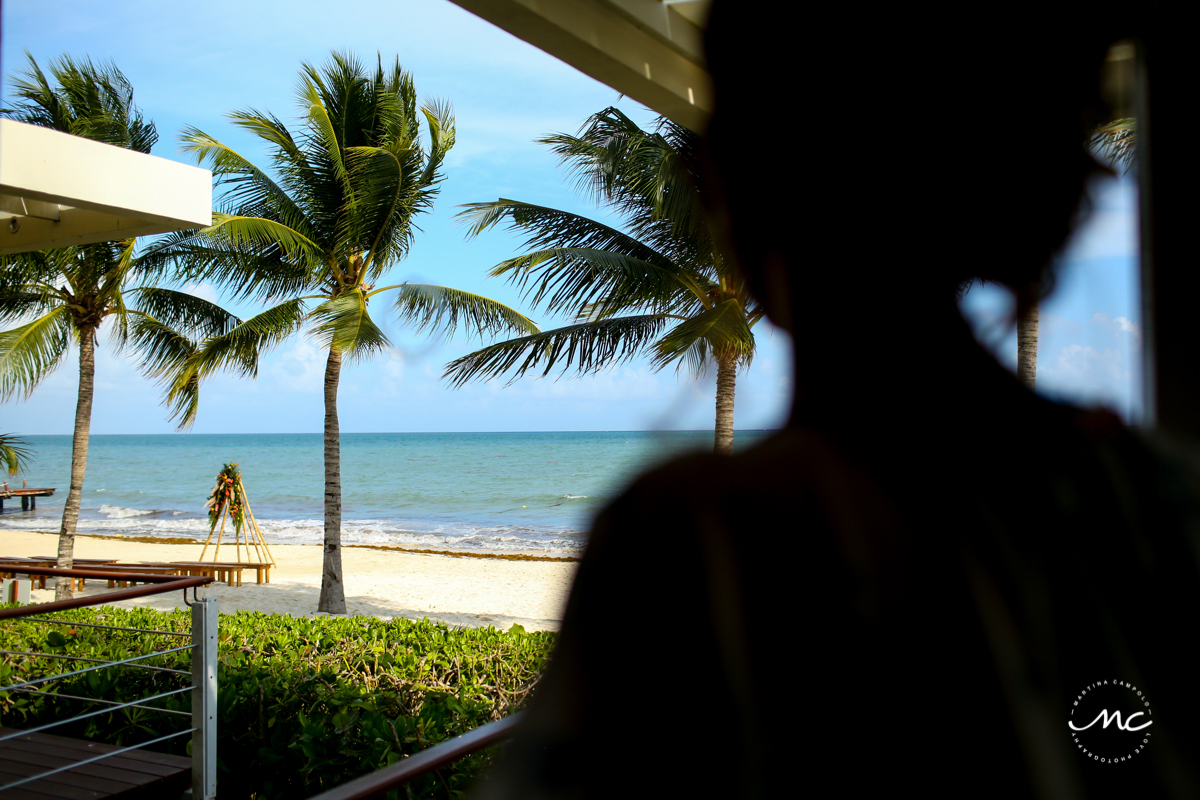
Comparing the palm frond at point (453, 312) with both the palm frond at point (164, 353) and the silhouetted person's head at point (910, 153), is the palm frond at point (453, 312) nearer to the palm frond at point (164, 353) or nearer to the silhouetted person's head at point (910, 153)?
the palm frond at point (164, 353)

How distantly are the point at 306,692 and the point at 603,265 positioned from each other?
18.3 ft

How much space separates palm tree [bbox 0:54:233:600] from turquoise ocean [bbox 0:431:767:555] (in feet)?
24.5

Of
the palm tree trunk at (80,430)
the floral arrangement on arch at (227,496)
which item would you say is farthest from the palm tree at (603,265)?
the floral arrangement on arch at (227,496)

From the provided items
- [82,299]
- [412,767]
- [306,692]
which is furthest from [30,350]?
[412,767]

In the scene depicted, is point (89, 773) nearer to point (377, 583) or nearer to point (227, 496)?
point (227, 496)

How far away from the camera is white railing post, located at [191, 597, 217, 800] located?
4145 mm

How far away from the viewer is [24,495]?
125ft

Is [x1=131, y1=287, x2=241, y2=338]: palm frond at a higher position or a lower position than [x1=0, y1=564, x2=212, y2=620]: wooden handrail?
higher

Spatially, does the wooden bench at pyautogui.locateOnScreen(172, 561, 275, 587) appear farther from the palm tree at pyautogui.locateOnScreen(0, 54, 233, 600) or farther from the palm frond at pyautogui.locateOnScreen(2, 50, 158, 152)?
the palm frond at pyautogui.locateOnScreen(2, 50, 158, 152)

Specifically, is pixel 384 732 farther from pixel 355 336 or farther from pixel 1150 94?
pixel 355 336

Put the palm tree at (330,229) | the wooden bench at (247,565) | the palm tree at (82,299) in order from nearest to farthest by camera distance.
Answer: the palm tree at (82,299) → the palm tree at (330,229) → the wooden bench at (247,565)

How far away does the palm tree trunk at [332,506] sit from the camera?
12.7 meters

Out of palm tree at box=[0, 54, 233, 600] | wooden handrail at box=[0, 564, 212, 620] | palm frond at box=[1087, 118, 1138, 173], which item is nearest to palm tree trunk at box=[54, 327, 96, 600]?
palm tree at box=[0, 54, 233, 600]

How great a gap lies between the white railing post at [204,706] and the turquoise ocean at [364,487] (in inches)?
319
